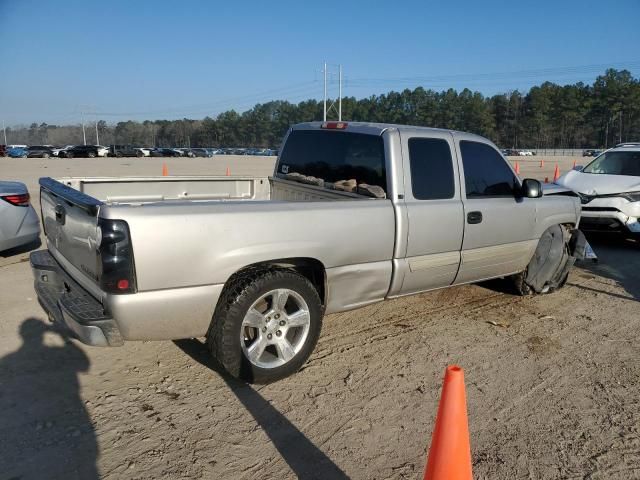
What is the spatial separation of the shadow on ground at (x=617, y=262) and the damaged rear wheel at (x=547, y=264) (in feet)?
2.47

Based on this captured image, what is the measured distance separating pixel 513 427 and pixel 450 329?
1.65m

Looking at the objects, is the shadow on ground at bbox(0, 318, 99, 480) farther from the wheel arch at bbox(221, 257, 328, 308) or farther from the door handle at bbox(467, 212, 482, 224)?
the door handle at bbox(467, 212, 482, 224)

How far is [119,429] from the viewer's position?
304 centimetres

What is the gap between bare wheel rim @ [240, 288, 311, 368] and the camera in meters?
3.50

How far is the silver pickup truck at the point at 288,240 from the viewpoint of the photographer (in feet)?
9.89

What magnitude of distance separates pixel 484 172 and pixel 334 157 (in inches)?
57.0

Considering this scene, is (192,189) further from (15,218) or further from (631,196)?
(631,196)

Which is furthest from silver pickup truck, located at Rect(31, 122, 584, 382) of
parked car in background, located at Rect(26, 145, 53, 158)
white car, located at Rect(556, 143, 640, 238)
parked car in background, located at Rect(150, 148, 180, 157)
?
parked car in background, located at Rect(150, 148, 180, 157)

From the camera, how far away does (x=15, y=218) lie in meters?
6.61

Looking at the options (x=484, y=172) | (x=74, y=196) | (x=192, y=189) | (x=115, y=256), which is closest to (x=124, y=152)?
(x=192, y=189)

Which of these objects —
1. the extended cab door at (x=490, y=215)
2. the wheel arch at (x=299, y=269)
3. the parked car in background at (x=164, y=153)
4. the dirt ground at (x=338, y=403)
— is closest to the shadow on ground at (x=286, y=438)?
the dirt ground at (x=338, y=403)

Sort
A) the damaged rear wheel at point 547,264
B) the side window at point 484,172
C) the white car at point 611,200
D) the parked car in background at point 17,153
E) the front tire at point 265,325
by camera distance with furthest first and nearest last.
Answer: the parked car in background at point 17,153 < the white car at point 611,200 < the damaged rear wheel at point 547,264 < the side window at point 484,172 < the front tire at point 265,325

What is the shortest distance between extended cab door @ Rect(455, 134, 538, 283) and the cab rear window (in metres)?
0.91

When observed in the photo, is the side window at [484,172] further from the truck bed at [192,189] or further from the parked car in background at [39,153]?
the parked car in background at [39,153]
